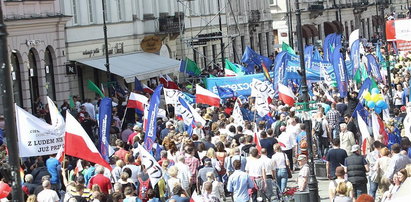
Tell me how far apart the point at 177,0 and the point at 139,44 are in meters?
5.05

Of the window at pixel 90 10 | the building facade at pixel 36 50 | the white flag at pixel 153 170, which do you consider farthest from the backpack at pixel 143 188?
the window at pixel 90 10

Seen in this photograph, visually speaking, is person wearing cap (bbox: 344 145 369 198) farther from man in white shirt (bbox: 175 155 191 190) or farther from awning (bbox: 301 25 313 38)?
awning (bbox: 301 25 313 38)

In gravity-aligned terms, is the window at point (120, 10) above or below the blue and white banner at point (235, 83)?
above

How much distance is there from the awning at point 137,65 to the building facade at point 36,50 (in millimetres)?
1728

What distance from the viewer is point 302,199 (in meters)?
20.5

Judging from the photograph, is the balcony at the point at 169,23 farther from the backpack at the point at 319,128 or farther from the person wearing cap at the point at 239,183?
the person wearing cap at the point at 239,183

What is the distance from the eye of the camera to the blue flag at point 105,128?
73.5ft

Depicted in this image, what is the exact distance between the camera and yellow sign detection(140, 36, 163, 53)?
5222 cm

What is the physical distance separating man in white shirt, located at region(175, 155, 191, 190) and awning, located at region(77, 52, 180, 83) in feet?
75.7

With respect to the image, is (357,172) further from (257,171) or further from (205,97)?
(205,97)

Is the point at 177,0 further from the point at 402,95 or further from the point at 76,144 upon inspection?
the point at 76,144

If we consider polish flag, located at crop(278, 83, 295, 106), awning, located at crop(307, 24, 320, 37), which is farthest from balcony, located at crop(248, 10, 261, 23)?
polish flag, located at crop(278, 83, 295, 106)

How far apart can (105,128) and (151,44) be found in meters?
29.9

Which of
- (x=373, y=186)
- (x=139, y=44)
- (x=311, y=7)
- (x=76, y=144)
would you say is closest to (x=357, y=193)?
(x=373, y=186)
